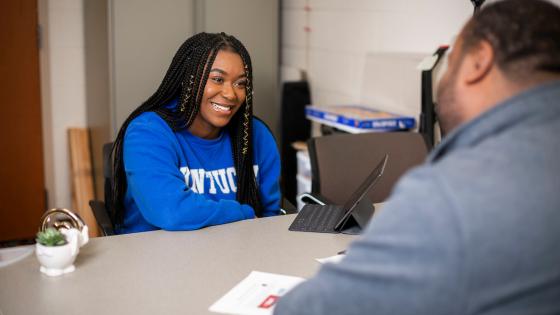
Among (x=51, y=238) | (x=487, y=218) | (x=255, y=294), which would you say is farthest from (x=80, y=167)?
(x=487, y=218)

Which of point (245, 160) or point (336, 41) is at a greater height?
point (336, 41)

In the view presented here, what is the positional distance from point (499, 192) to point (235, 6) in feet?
10.0

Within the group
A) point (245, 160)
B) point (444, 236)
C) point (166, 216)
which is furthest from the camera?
point (245, 160)

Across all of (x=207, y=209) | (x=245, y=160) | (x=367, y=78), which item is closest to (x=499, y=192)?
(x=207, y=209)

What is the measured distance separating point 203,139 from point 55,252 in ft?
2.89

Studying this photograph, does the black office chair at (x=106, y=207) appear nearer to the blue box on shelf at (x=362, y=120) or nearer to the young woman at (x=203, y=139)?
the young woman at (x=203, y=139)

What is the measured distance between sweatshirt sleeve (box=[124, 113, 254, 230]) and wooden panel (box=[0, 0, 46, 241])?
2.03 metres

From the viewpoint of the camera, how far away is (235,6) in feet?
12.1

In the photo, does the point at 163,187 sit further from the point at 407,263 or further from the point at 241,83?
the point at 407,263

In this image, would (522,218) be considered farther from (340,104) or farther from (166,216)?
(340,104)

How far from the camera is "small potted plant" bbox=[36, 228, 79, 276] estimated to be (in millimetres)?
1436

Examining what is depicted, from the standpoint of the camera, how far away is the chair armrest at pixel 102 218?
218 cm

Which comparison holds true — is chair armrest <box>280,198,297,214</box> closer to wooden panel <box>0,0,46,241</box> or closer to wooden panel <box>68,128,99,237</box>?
wooden panel <box>68,128,99,237</box>

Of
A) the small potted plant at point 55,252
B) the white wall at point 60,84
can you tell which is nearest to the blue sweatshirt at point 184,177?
the small potted plant at point 55,252
